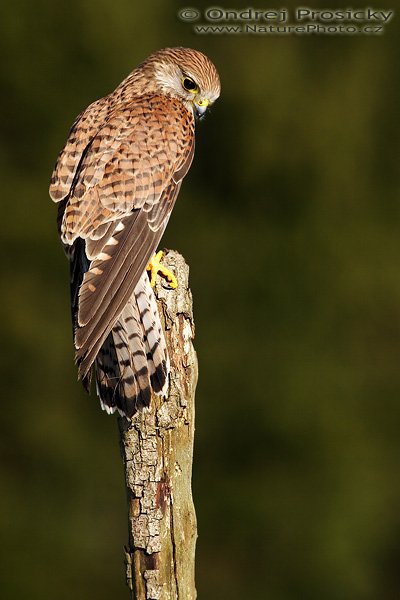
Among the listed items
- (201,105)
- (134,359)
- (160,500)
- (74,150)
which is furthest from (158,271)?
(201,105)

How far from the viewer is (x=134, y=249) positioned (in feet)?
11.5

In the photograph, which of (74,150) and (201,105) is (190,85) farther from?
(74,150)

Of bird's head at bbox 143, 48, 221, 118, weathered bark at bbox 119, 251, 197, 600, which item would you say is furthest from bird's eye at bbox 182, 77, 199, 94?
weathered bark at bbox 119, 251, 197, 600

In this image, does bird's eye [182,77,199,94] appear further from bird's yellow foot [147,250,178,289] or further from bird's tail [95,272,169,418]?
bird's tail [95,272,169,418]

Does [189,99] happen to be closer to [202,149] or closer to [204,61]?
[204,61]

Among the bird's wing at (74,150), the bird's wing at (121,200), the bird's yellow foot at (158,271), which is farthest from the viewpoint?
the bird's wing at (74,150)

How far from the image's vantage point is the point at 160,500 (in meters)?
3.31

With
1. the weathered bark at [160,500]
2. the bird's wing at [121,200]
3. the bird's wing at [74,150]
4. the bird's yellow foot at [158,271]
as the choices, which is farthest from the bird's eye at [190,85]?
the weathered bark at [160,500]

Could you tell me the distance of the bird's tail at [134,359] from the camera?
3.38 meters

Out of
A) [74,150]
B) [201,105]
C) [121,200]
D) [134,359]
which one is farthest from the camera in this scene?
[201,105]

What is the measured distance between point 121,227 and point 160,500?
32.7 inches

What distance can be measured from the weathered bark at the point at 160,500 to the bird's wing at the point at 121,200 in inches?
12.1

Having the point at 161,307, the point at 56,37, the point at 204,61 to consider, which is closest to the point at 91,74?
the point at 56,37

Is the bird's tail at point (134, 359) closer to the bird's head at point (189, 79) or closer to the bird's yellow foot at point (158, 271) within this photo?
the bird's yellow foot at point (158, 271)
